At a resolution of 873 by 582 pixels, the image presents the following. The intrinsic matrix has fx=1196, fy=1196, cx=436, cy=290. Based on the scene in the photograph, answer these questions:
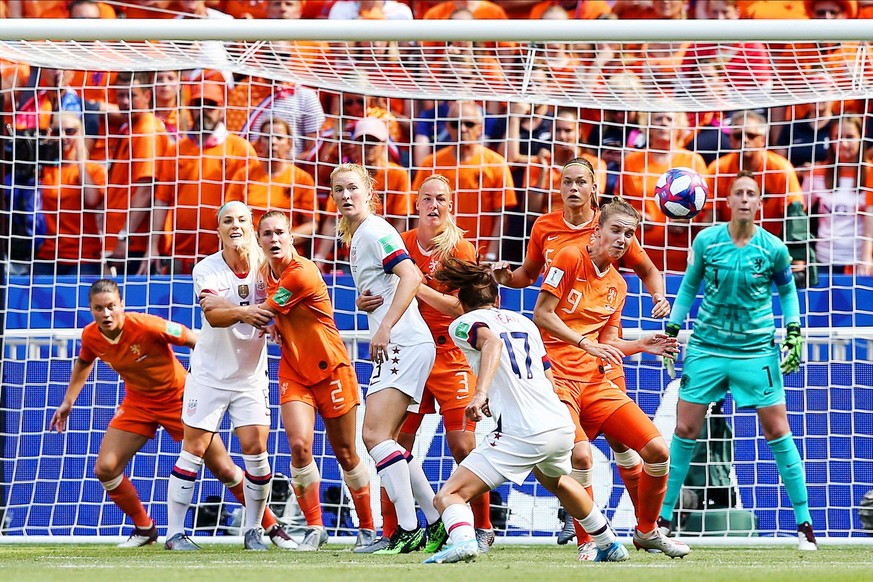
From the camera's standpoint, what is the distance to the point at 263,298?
22.6ft

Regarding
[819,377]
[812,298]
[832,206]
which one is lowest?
[819,377]

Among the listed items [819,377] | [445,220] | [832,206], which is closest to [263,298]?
[445,220]

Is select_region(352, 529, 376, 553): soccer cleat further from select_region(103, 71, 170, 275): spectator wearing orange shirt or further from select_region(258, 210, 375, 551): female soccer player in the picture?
select_region(103, 71, 170, 275): spectator wearing orange shirt

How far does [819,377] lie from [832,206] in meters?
1.46

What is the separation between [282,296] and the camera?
20.9 feet

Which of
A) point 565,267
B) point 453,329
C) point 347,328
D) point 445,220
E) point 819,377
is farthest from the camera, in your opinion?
point 347,328

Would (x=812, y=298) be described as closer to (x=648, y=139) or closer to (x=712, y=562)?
(x=648, y=139)

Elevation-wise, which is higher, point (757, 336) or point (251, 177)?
point (251, 177)

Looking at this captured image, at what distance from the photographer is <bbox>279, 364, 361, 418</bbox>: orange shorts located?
6.43 m

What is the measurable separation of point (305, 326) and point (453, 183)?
2.35 m

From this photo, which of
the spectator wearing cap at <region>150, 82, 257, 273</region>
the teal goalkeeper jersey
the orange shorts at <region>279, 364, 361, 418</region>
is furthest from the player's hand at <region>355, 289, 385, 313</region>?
the spectator wearing cap at <region>150, 82, 257, 273</region>

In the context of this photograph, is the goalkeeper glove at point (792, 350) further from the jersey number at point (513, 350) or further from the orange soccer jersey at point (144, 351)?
the orange soccer jersey at point (144, 351)

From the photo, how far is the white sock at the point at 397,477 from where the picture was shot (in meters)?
5.96

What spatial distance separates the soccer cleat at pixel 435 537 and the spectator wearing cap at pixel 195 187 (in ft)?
10.4
